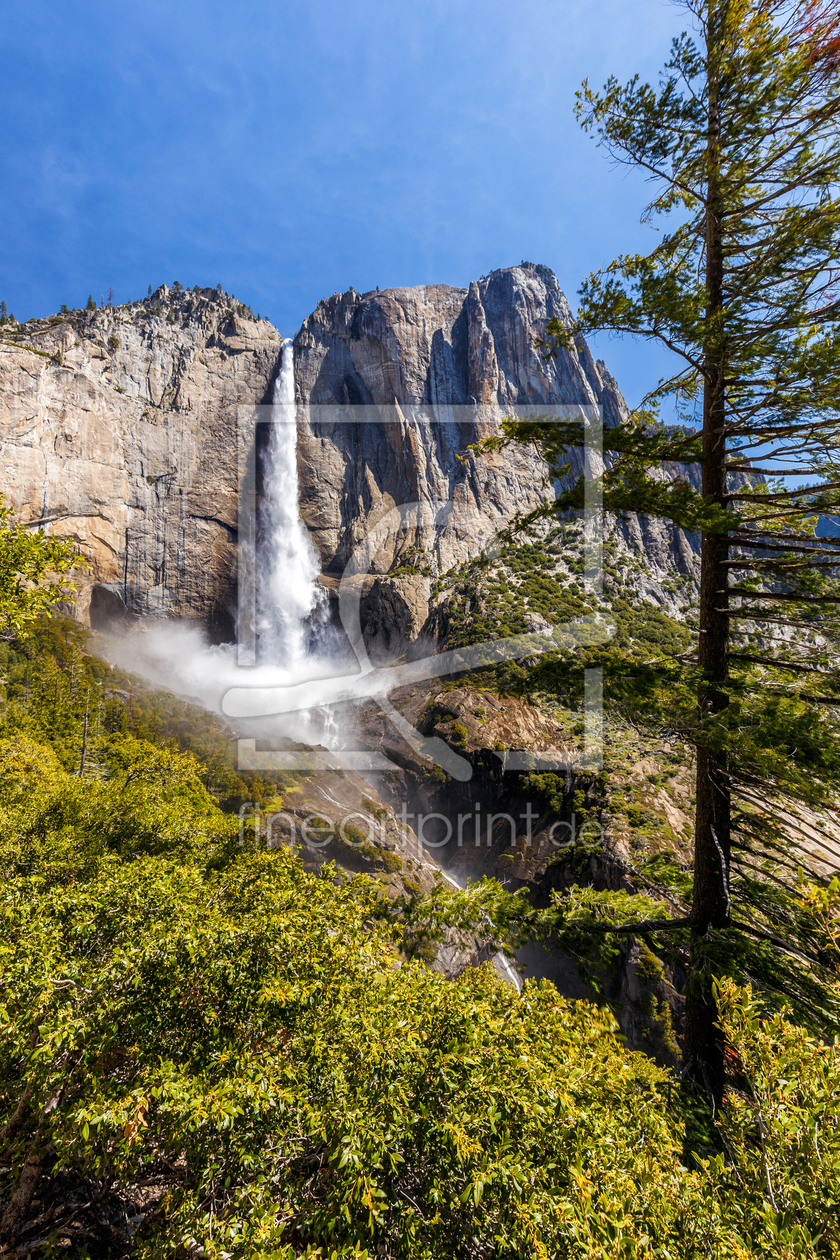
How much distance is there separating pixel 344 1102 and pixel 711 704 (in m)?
4.87

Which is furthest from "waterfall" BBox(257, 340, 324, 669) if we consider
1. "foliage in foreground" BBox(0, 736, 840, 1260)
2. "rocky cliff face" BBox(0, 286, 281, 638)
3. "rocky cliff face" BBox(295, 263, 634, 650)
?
"foliage in foreground" BBox(0, 736, 840, 1260)

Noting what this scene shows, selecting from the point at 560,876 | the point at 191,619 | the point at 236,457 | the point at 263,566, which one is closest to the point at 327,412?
the point at 236,457

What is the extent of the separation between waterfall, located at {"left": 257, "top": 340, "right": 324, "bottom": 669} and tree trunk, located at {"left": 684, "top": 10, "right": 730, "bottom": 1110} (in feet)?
167

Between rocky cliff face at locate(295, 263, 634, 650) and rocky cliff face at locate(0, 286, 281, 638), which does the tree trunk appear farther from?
rocky cliff face at locate(0, 286, 281, 638)

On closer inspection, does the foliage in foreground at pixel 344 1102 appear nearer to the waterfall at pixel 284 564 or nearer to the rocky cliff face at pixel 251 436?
the rocky cliff face at pixel 251 436

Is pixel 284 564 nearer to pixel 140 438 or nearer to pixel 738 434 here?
pixel 140 438

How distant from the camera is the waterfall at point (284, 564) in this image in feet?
179

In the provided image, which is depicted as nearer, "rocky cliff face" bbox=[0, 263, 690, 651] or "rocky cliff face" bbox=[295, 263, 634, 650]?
"rocky cliff face" bbox=[0, 263, 690, 651]

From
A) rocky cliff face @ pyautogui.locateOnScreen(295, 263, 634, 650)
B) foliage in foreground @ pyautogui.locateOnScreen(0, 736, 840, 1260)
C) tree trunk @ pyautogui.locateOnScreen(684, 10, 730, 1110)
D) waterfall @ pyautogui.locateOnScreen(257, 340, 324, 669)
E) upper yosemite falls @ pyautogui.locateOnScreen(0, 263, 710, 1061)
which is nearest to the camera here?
foliage in foreground @ pyautogui.locateOnScreen(0, 736, 840, 1260)

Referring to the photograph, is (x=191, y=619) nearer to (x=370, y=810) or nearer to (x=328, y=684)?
(x=328, y=684)

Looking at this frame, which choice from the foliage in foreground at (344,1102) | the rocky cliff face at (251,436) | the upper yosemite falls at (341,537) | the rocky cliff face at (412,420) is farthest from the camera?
the rocky cliff face at (412,420)

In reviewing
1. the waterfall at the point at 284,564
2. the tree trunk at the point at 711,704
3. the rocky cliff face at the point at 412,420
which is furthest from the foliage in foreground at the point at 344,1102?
the waterfall at the point at 284,564

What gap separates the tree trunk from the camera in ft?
17.2

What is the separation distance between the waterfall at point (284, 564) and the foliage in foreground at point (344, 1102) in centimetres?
4900
